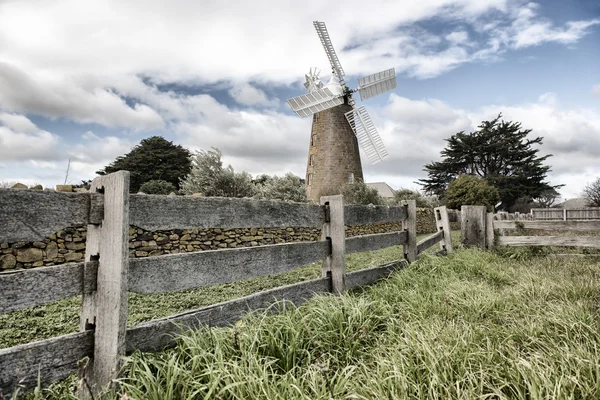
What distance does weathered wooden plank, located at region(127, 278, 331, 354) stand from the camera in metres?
2.32

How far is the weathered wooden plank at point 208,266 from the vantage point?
2.38 meters

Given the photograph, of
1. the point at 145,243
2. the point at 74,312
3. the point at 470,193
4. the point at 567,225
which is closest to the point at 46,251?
the point at 145,243

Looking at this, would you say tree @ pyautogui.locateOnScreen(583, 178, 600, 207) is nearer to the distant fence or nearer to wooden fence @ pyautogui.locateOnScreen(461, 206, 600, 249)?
the distant fence

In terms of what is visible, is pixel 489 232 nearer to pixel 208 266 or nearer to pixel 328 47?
pixel 208 266

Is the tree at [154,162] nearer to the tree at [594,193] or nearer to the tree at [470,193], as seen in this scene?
the tree at [470,193]

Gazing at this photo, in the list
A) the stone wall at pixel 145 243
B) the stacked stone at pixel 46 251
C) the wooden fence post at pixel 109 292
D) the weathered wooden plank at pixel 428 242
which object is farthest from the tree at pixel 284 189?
the wooden fence post at pixel 109 292

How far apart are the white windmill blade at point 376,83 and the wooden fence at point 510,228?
1701cm

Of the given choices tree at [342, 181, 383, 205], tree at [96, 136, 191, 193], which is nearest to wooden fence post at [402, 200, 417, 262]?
tree at [342, 181, 383, 205]

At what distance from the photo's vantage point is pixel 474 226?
833cm

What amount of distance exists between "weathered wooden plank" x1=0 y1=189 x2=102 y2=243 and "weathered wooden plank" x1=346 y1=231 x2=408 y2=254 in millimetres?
3025

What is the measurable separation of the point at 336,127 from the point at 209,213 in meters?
21.6

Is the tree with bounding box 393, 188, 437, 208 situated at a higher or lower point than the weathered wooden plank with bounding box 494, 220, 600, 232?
higher

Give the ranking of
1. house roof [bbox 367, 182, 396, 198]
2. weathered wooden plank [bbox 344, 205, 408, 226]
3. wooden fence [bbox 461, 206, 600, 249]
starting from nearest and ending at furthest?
weathered wooden plank [bbox 344, 205, 408, 226] → wooden fence [bbox 461, 206, 600, 249] → house roof [bbox 367, 182, 396, 198]

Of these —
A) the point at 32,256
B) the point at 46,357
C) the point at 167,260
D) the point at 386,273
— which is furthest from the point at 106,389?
the point at 32,256
